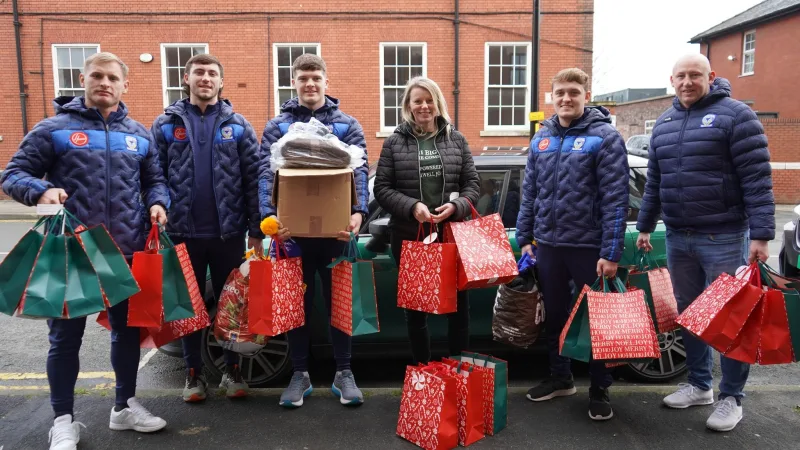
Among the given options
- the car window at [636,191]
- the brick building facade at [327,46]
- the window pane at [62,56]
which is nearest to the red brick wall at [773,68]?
the brick building facade at [327,46]

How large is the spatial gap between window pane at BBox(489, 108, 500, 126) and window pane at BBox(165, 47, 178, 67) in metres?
Result: 7.97

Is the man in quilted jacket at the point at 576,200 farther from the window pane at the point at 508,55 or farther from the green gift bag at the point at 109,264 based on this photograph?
the window pane at the point at 508,55

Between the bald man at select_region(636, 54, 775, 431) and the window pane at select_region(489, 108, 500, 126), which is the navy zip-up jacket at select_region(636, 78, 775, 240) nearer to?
the bald man at select_region(636, 54, 775, 431)

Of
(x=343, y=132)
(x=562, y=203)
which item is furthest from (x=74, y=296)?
(x=562, y=203)

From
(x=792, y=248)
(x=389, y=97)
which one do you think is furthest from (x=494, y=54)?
(x=792, y=248)

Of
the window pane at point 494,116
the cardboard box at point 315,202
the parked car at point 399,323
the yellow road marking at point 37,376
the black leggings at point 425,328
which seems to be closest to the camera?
the cardboard box at point 315,202

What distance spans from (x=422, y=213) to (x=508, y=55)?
12710mm

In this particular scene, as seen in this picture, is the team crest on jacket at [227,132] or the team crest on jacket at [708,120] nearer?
the team crest on jacket at [708,120]

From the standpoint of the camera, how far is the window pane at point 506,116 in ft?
49.3

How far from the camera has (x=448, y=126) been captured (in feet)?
11.3

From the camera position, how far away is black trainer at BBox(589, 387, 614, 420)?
11.1ft

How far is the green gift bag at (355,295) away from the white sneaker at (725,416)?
1.91 m

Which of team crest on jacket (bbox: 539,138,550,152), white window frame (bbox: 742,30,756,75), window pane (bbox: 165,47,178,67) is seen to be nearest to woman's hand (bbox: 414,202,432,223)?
team crest on jacket (bbox: 539,138,550,152)

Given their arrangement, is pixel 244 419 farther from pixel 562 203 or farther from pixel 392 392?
pixel 562 203
